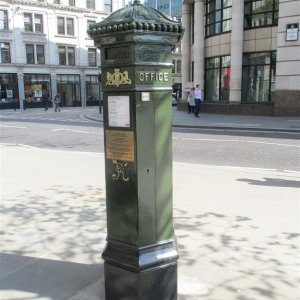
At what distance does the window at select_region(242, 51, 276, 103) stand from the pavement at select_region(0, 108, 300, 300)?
15223 millimetres

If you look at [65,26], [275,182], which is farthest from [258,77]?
[65,26]

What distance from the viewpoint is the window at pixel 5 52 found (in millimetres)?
42188

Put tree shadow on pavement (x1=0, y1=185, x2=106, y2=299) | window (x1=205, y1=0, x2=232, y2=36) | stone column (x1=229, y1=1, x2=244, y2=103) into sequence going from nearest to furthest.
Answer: tree shadow on pavement (x1=0, y1=185, x2=106, y2=299), stone column (x1=229, y1=1, x2=244, y2=103), window (x1=205, y1=0, x2=232, y2=36)

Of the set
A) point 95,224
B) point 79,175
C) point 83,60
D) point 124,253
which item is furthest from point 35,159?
point 83,60

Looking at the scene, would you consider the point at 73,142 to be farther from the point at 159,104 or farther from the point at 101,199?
the point at 159,104

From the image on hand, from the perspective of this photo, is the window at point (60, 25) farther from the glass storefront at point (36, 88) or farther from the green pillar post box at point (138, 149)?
the green pillar post box at point (138, 149)

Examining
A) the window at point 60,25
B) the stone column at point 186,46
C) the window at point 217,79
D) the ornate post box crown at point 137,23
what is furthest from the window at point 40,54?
the ornate post box crown at point 137,23

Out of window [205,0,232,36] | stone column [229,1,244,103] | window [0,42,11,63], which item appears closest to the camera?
stone column [229,1,244,103]

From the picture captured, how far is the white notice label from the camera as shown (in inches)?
115

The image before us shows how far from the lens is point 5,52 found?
4256cm

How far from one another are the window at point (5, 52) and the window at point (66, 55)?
629cm

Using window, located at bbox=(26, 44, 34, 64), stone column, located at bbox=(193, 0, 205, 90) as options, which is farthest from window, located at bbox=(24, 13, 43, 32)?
stone column, located at bbox=(193, 0, 205, 90)

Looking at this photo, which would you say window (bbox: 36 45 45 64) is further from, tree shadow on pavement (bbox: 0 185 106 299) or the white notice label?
the white notice label

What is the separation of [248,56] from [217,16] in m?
3.86
